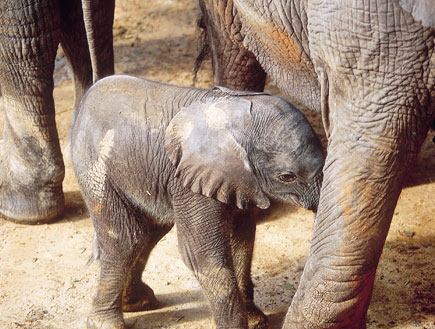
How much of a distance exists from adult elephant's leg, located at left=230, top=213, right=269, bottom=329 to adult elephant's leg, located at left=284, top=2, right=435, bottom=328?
459 millimetres

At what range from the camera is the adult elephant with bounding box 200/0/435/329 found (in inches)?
87.4

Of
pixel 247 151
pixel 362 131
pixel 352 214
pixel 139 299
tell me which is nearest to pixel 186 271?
pixel 139 299

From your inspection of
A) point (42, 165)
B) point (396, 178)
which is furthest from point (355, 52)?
point (42, 165)

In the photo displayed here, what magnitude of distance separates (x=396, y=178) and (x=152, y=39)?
4.05 metres

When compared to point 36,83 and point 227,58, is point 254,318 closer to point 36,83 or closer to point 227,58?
point 227,58

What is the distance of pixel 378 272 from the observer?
3.52 metres

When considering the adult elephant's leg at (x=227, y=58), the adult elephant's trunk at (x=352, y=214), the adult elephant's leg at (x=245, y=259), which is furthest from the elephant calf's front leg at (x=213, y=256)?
the adult elephant's leg at (x=227, y=58)

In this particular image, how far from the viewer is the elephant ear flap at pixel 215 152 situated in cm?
256

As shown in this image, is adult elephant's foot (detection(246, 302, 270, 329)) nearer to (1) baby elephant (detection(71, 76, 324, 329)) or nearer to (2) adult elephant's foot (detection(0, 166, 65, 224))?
(1) baby elephant (detection(71, 76, 324, 329))

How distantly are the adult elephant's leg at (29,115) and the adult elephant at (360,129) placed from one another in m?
1.58

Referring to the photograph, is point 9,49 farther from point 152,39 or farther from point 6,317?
point 152,39

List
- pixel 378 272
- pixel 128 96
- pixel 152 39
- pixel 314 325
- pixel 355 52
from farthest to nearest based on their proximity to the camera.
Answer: pixel 152 39
pixel 378 272
pixel 128 96
pixel 314 325
pixel 355 52

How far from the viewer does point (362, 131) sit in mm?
2311

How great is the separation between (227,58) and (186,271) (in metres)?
1.05
